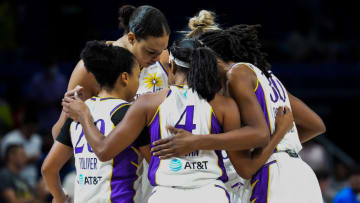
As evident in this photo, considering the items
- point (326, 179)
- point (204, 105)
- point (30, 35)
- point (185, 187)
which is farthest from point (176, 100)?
point (30, 35)

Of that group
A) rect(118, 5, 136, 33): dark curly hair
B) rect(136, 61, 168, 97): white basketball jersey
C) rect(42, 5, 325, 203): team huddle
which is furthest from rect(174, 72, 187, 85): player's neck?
rect(118, 5, 136, 33): dark curly hair

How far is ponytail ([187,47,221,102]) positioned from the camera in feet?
10.8

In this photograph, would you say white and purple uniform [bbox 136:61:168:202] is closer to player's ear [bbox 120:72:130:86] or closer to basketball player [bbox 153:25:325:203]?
basketball player [bbox 153:25:325:203]

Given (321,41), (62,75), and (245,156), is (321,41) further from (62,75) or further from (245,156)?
(245,156)

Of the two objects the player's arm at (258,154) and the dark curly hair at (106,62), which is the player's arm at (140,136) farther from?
the player's arm at (258,154)

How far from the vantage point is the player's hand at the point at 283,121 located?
3.74m

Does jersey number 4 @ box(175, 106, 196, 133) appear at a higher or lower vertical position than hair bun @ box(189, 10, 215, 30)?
lower

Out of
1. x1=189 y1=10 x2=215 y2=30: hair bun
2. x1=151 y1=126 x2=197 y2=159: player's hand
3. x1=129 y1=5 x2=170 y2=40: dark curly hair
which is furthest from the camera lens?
x1=189 y1=10 x2=215 y2=30: hair bun

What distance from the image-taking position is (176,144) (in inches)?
127

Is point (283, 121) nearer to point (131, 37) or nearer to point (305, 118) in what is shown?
point (305, 118)

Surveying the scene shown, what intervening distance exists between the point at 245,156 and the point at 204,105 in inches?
18.2

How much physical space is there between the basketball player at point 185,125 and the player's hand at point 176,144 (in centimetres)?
6

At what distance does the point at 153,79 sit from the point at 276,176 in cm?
108

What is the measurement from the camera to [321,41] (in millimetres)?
10727
